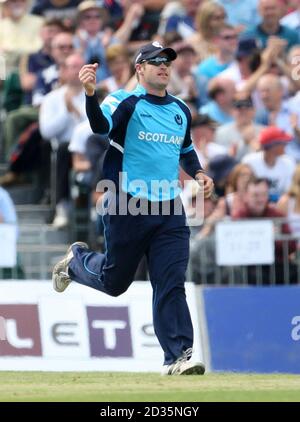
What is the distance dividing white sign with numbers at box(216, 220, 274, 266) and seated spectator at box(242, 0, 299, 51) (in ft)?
13.8

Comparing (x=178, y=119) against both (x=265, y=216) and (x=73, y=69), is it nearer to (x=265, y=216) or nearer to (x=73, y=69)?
(x=265, y=216)

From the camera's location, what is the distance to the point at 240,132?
16531mm

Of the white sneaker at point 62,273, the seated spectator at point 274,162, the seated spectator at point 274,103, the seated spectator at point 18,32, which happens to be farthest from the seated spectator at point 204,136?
the white sneaker at point 62,273

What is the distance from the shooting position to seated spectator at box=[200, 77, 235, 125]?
17031 millimetres

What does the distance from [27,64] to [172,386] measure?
31.4 ft

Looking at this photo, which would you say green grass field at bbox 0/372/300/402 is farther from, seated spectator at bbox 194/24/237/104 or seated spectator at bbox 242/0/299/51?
seated spectator at bbox 242/0/299/51

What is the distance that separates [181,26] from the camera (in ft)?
60.9

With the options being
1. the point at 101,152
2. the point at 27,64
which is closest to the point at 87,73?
the point at 101,152

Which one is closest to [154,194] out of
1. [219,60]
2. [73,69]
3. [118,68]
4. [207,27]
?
[73,69]

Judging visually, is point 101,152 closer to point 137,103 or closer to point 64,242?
point 64,242

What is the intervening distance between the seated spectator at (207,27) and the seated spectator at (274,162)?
2717 millimetres

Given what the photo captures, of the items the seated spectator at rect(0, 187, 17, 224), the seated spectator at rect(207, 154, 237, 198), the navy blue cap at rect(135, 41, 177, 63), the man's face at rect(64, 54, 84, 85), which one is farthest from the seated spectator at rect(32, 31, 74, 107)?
the navy blue cap at rect(135, 41, 177, 63)

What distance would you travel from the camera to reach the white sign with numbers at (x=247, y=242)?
14586 mm

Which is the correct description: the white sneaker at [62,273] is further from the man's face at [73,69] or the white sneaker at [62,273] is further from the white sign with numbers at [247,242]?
the man's face at [73,69]
